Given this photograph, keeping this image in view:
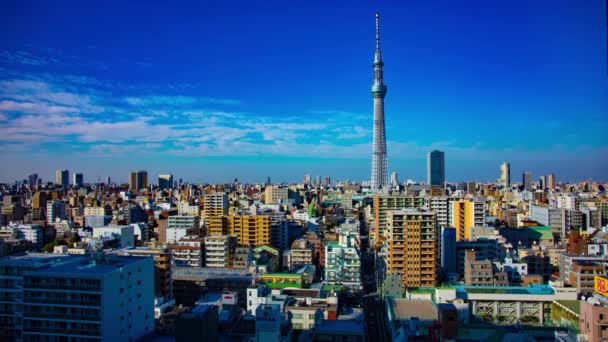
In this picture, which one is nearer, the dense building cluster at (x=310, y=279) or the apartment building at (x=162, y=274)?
the dense building cluster at (x=310, y=279)

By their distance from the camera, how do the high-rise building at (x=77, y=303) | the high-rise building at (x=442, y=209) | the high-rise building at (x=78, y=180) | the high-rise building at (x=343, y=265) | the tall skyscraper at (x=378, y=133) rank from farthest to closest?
the high-rise building at (x=78, y=180) → the tall skyscraper at (x=378, y=133) → the high-rise building at (x=442, y=209) → the high-rise building at (x=343, y=265) → the high-rise building at (x=77, y=303)

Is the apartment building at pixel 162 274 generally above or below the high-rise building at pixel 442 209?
below

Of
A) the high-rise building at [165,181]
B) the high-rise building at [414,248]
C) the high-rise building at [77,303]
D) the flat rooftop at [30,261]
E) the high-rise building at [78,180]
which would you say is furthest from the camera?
the high-rise building at [165,181]

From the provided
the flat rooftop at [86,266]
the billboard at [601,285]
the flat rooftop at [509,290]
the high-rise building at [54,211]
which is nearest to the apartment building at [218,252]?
the flat rooftop at [86,266]

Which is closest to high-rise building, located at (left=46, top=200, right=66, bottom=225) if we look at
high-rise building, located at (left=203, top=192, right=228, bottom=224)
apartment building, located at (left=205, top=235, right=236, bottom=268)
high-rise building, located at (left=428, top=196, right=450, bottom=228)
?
high-rise building, located at (left=203, top=192, right=228, bottom=224)

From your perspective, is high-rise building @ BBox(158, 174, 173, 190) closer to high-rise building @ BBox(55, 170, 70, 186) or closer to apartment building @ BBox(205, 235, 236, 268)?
high-rise building @ BBox(55, 170, 70, 186)

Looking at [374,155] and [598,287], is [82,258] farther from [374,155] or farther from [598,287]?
[374,155]

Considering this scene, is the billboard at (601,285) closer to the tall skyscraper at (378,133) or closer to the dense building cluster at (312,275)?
the dense building cluster at (312,275)
